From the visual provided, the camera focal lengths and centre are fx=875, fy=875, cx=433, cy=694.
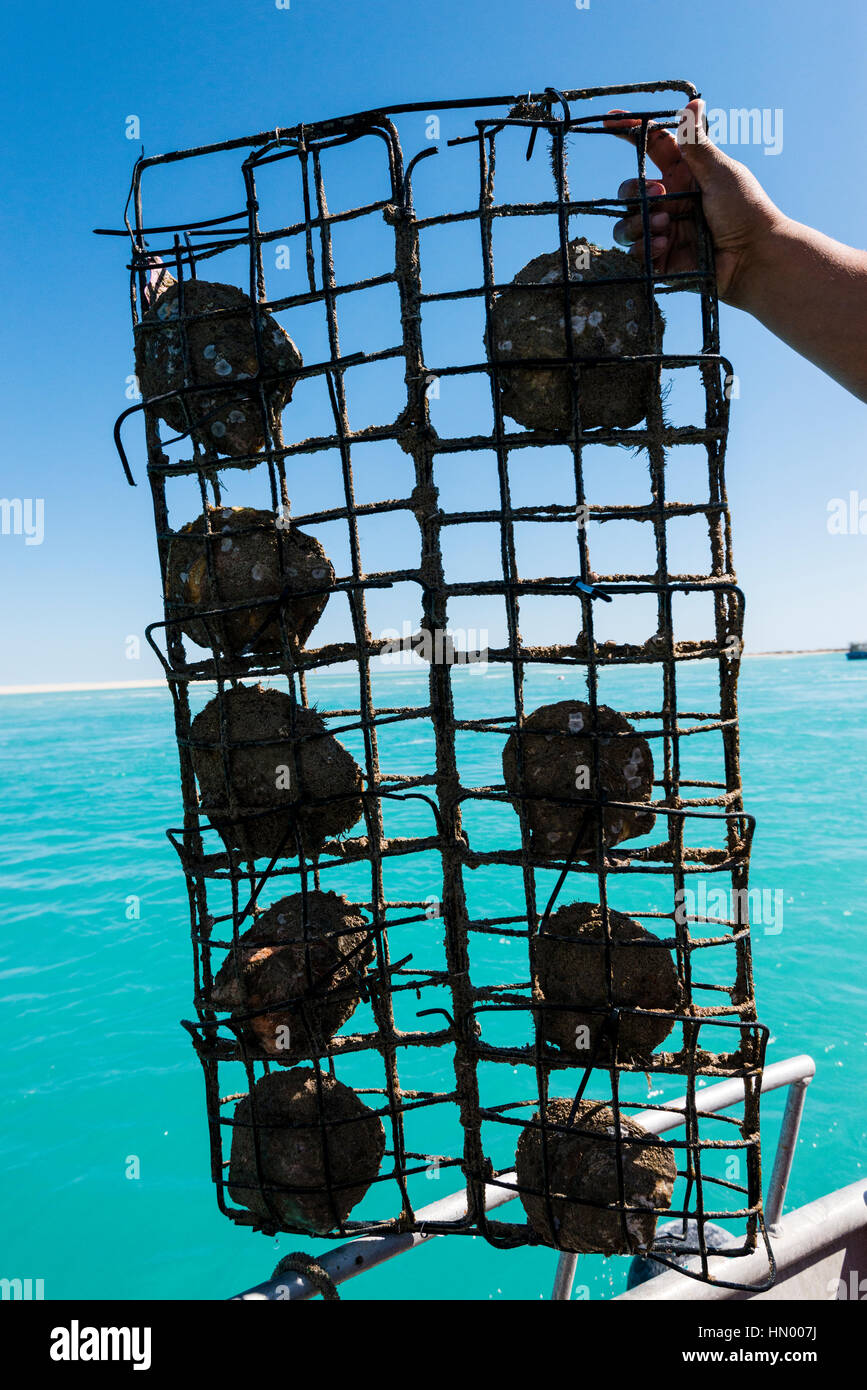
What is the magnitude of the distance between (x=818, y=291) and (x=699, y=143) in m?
0.55

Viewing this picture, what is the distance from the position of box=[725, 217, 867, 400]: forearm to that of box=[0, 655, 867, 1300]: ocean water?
69.4 inches

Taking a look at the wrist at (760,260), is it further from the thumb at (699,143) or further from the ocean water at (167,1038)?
the ocean water at (167,1038)

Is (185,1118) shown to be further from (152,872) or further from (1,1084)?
(152,872)

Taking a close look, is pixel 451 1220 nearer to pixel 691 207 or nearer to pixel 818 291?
pixel 818 291

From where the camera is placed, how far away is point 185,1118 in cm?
1202

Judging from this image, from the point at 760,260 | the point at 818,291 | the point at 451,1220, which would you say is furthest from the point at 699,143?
the point at 451,1220

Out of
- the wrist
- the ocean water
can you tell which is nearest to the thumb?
the wrist

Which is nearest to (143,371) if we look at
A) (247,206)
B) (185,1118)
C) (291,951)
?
(247,206)

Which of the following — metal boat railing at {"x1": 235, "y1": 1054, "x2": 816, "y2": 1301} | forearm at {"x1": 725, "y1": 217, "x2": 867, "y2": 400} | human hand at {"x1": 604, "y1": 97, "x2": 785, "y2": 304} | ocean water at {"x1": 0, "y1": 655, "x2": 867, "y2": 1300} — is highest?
human hand at {"x1": 604, "y1": 97, "x2": 785, "y2": 304}

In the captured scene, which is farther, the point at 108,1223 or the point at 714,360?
the point at 108,1223

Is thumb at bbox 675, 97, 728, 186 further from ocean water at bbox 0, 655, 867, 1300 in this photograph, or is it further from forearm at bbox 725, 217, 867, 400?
ocean water at bbox 0, 655, 867, 1300

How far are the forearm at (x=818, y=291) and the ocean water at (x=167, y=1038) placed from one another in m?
1.76

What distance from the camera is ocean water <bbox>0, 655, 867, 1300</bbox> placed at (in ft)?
31.4
